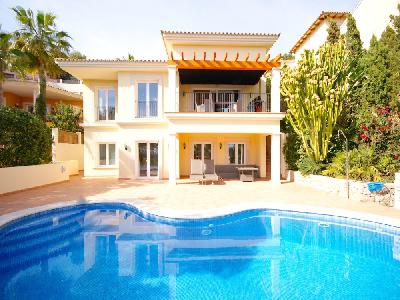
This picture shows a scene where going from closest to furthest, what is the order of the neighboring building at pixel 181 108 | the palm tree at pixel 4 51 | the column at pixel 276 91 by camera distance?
the neighboring building at pixel 181 108 < the column at pixel 276 91 < the palm tree at pixel 4 51

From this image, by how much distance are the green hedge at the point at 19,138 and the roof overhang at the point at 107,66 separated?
4329mm

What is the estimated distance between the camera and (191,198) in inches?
421

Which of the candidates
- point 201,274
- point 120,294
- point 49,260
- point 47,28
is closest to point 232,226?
point 201,274

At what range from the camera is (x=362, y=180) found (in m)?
10.8

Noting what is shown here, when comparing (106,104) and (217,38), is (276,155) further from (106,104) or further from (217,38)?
(106,104)

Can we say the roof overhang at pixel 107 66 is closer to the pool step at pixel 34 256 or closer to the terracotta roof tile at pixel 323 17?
the pool step at pixel 34 256

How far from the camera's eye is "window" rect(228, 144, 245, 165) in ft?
59.9

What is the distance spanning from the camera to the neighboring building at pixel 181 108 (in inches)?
553

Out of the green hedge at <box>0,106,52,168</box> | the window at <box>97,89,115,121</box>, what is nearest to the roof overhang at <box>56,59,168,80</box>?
the window at <box>97,89,115,121</box>

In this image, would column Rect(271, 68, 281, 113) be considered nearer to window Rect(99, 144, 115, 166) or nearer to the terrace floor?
the terrace floor

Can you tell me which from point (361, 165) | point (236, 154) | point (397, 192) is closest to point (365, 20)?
point (361, 165)

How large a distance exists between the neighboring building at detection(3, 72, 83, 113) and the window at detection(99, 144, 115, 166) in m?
11.8

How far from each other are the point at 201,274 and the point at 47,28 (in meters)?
21.8

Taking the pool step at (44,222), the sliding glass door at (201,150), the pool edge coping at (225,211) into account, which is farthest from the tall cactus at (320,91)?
the pool step at (44,222)
